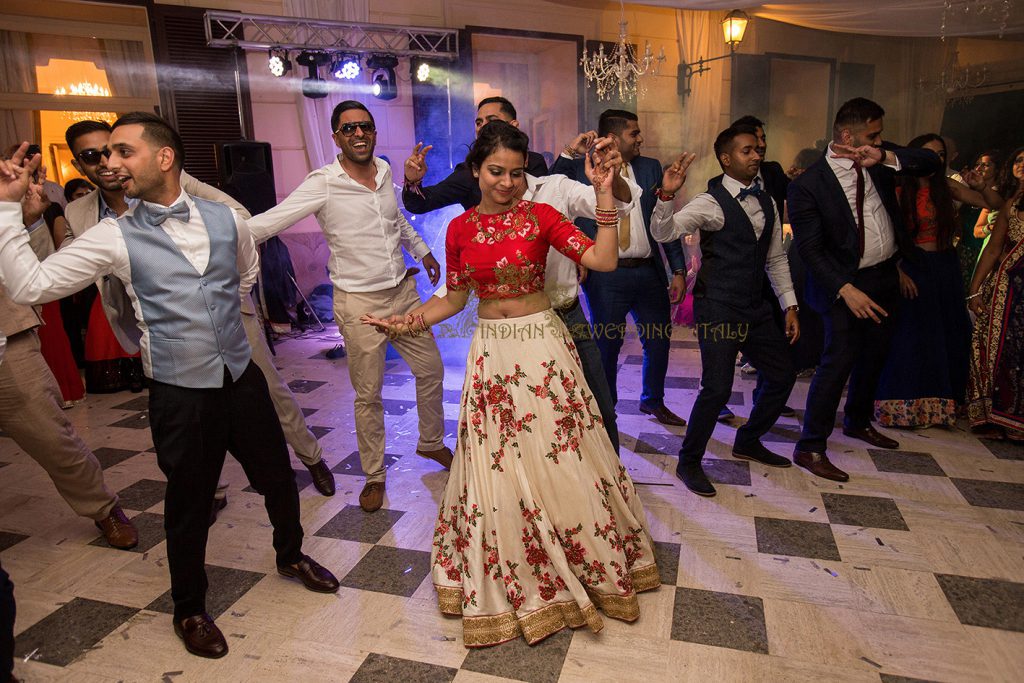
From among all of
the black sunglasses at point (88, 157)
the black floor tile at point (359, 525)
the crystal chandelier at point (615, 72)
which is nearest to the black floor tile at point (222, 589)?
the black floor tile at point (359, 525)

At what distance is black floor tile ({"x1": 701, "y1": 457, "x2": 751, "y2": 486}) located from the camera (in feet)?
10.1

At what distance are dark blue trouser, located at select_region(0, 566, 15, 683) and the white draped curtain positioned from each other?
5888 millimetres

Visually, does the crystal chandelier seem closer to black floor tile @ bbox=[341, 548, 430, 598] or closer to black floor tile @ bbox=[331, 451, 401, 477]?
black floor tile @ bbox=[331, 451, 401, 477]

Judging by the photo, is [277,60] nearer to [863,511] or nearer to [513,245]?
[513,245]

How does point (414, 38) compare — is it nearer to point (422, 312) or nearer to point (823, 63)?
point (823, 63)

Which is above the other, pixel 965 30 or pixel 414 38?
pixel 414 38

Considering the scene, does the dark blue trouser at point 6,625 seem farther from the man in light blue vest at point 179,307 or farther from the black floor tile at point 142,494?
the black floor tile at point 142,494

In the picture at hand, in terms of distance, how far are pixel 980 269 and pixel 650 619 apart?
9.30 ft

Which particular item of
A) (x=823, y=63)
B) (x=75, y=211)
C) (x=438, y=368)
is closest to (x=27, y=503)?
(x=75, y=211)

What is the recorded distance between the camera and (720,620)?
2.07 meters

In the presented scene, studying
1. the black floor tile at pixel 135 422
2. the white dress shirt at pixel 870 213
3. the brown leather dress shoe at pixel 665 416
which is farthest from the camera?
the black floor tile at pixel 135 422

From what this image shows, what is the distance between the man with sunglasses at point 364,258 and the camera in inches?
114

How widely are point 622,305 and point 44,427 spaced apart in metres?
2.68

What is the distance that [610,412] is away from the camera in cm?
256
